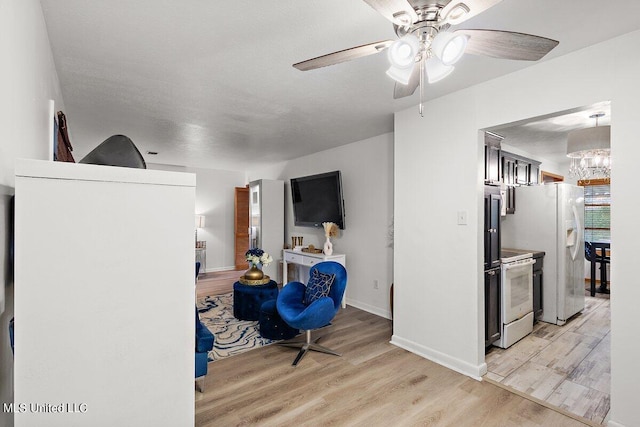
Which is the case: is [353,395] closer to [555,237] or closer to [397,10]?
[397,10]

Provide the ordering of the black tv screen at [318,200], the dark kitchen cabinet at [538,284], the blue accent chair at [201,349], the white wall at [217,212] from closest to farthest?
the blue accent chair at [201,349]
the dark kitchen cabinet at [538,284]
the black tv screen at [318,200]
the white wall at [217,212]

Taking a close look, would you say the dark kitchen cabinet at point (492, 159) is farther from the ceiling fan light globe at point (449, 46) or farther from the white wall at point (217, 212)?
the white wall at point (217, 212)

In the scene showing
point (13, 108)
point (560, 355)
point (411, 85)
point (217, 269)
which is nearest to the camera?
point (13, 108)

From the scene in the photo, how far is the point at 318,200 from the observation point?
16.2 feet

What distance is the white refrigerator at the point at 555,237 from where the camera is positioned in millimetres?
3721

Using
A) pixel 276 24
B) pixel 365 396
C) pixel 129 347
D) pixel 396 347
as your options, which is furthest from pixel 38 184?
pixel 396 347

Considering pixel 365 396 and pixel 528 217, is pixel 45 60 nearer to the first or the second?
pixel 365 396

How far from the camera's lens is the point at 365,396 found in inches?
89.1

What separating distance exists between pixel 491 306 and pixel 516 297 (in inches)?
19.9

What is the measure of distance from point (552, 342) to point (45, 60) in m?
4.74

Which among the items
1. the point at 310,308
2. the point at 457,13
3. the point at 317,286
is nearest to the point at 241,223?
the point at 317,286

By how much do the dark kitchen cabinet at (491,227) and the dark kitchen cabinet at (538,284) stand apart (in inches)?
42.1

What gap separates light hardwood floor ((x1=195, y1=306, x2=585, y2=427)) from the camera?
6.61 ft

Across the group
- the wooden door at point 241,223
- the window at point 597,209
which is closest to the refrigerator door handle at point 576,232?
the window at point 597,209
